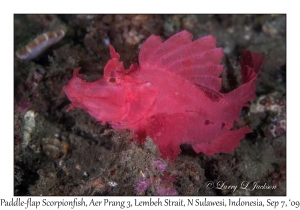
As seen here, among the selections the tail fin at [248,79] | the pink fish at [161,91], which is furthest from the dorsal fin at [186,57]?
the tail fin at [248,79]

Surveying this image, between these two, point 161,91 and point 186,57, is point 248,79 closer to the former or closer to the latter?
point 186,57

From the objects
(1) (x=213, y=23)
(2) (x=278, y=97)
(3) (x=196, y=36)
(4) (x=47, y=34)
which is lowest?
(2) (x=278, y=97)

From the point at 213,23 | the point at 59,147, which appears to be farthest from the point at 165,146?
the point at 213,23

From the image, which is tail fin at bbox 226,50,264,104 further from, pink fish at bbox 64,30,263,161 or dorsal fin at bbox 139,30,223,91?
dorsal fin at bbox 139,30,223,91

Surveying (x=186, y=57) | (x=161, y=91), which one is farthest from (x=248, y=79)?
(x=161, y=91)

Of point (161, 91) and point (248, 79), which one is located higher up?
point (248, 79)

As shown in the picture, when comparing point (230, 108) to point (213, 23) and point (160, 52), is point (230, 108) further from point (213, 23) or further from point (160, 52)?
point (213, 23)
